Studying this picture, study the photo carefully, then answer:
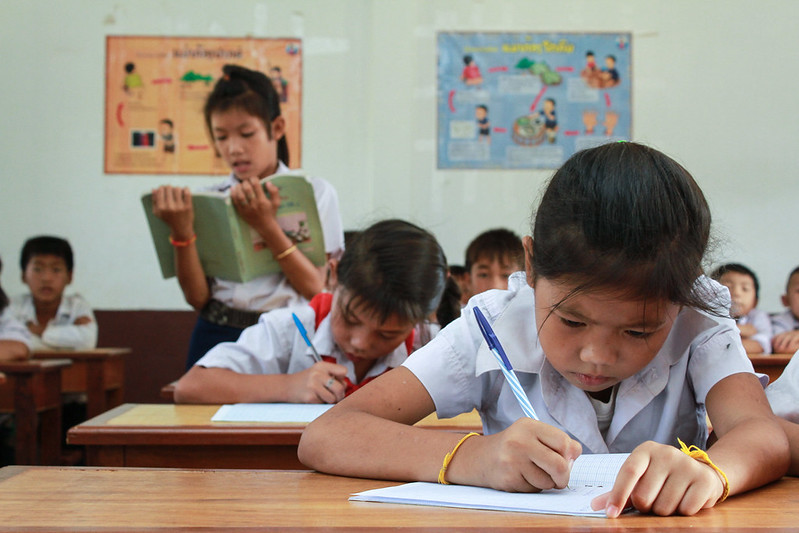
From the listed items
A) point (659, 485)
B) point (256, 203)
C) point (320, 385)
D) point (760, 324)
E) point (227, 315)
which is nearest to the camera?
point (659, 485)

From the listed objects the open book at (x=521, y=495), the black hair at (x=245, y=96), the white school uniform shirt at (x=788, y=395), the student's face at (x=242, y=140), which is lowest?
the open book at (x=521, y=495)

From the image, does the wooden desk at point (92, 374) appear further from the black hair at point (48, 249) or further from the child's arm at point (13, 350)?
the black hair at point (48, 249)

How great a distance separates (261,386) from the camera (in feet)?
5.58

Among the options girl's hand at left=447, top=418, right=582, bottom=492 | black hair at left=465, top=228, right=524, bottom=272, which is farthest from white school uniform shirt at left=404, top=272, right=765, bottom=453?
black hair at left=465, top=228, right=524, bottom=272

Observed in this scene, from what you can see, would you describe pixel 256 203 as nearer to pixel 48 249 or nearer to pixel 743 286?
pixel 48 249

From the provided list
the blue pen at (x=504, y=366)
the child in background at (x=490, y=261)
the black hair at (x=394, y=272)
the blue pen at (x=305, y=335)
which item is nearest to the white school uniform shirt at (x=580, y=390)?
the blue pen at (x=504, y=366)

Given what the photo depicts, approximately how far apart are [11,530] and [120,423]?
743 mm

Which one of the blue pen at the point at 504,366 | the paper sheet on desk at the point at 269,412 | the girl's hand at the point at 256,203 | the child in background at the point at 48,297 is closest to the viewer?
the blue pen at the point at 504,366

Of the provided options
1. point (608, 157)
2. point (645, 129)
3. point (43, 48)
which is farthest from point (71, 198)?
point (608, 157)

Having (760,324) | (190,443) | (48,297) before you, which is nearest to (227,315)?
(190,443)

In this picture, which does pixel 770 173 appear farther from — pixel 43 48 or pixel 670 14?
pixel 43 48

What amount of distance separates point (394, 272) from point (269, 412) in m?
0.39

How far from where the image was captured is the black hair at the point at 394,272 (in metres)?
1.65

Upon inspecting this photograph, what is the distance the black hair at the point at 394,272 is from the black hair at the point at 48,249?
9.40 feet
